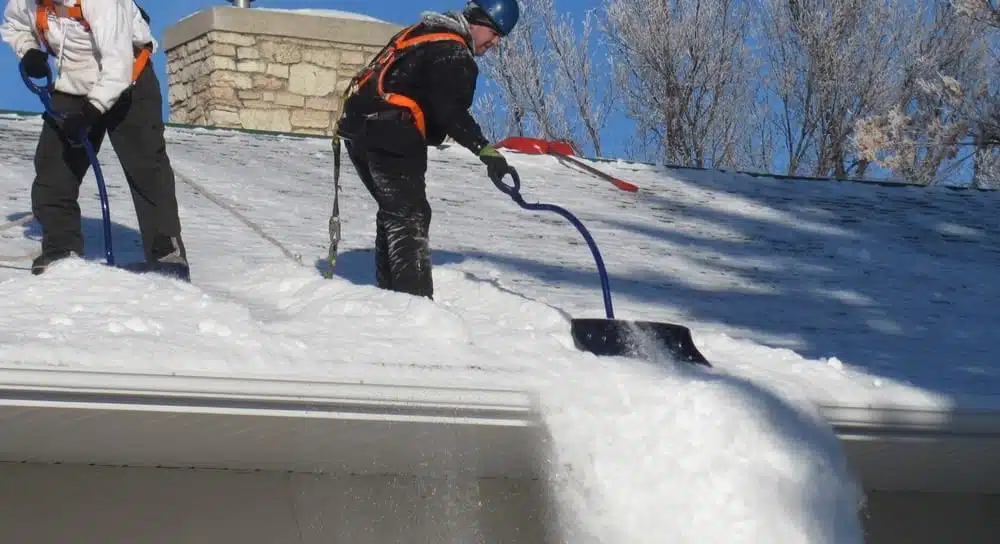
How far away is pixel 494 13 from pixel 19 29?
1.79 m

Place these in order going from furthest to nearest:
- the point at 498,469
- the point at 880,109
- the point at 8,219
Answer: the point at 880,109, the point at 8,219, the point at 498,469

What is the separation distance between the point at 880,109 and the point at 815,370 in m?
22.7

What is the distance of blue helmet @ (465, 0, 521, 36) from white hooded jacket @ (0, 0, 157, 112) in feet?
4.12

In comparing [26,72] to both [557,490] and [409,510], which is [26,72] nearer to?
[409,510]

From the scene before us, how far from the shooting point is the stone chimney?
11.9 meters

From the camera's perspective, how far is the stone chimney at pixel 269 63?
38.9 feet

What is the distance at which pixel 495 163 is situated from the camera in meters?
4.75

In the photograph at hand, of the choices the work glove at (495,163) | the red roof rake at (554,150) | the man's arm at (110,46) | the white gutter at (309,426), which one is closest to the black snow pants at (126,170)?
the man's arm at (110,46)

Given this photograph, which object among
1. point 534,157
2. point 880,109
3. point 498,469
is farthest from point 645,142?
point 498,469

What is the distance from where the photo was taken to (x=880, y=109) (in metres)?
25.6

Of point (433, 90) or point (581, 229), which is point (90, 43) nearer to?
point (433, 90)

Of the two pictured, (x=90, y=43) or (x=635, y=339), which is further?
(x=90, y=43)

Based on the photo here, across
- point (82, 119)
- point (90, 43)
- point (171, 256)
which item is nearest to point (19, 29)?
point (90, 43)

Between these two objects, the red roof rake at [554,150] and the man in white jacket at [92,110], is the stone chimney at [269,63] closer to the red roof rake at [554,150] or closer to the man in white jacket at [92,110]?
the red roof rake at [554,150]
